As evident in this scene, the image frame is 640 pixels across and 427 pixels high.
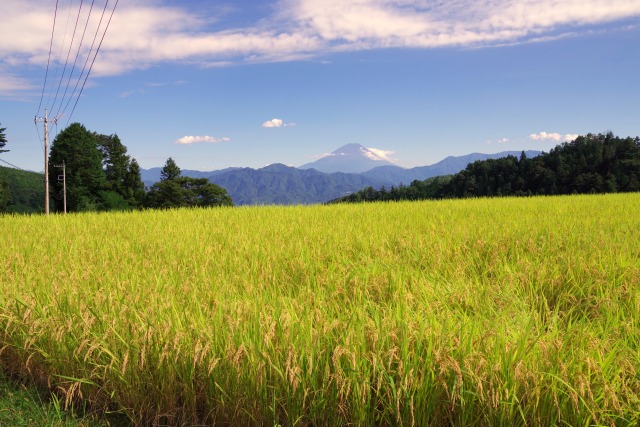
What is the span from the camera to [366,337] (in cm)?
280

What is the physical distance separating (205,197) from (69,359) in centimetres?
5619

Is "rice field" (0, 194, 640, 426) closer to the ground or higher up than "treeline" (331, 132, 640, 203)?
closer to the ground

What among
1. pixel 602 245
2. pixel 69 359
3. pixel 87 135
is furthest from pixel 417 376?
pixel 87 135

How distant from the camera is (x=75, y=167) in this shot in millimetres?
49281

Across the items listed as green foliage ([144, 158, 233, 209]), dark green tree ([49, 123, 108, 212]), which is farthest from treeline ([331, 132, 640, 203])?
dark green tree ([49, 123, 108, 212])

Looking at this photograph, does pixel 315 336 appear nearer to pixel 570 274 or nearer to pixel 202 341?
pixel 202 341

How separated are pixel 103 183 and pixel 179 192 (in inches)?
336

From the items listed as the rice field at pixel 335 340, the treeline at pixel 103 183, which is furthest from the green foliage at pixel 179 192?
the rice field at pixel 335 340

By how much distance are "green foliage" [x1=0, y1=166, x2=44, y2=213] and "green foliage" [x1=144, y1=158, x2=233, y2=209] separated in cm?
1994

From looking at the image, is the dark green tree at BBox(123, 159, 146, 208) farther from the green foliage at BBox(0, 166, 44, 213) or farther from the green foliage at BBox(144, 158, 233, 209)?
the green foliage at BBox(0, 166, 44, 213)

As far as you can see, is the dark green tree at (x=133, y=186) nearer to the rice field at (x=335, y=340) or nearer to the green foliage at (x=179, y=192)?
the green foliage at (x=179, y=192)

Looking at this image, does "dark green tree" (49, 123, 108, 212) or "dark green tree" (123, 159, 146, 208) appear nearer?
"dark green tree" (49, 123, 108, 212)

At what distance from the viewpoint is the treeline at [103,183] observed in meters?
48.7

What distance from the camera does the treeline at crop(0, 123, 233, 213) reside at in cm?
4872
